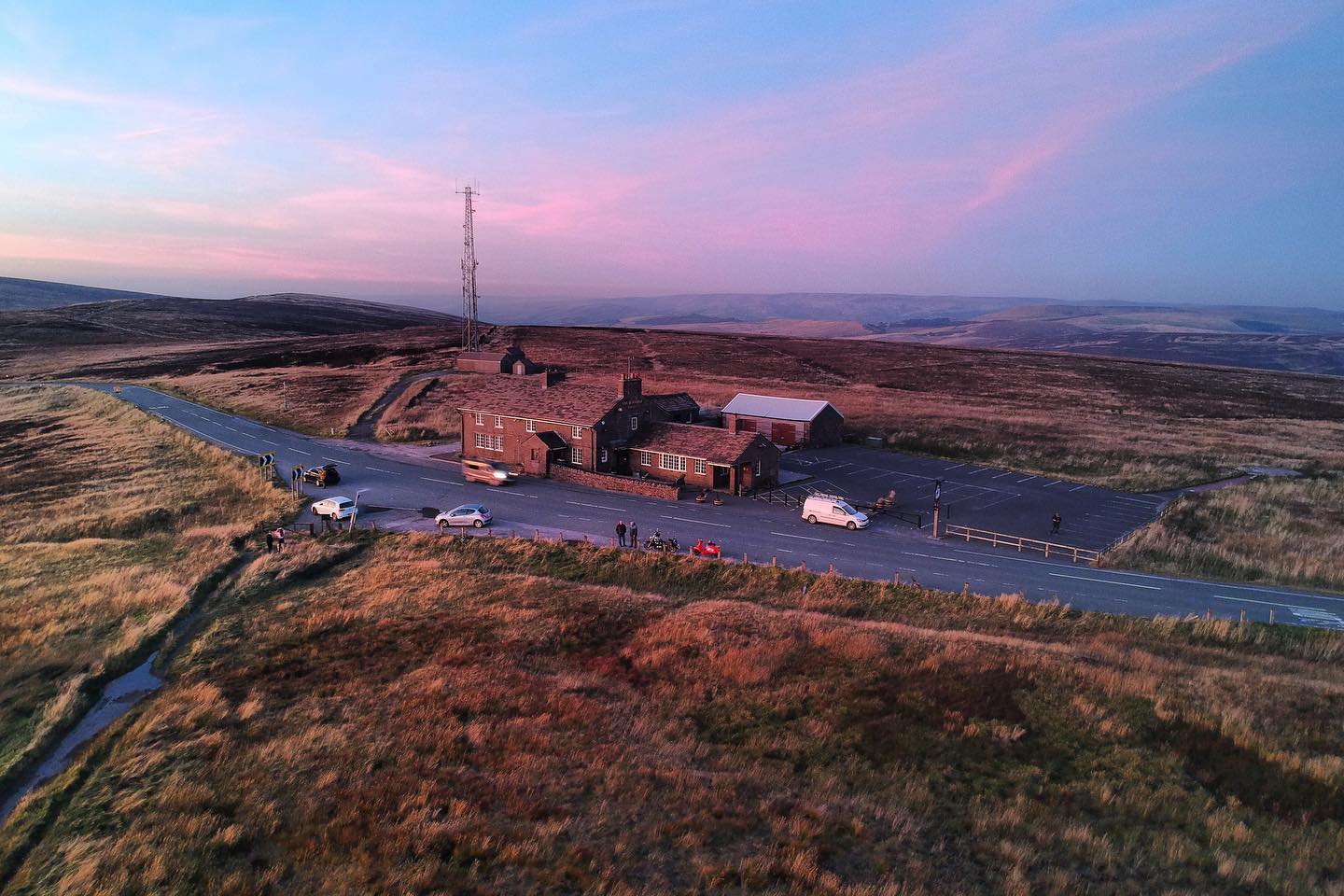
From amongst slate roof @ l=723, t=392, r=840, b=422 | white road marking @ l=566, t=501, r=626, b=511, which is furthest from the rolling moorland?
white road marking @ l=566, t=501, r=626, b=511

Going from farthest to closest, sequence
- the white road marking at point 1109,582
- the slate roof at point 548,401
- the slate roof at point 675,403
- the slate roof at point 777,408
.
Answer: the slate roof at point 777,408 → the slate roof at point 675,403 → the slate roof at point 548,401 → the white road marking at point 1109,582

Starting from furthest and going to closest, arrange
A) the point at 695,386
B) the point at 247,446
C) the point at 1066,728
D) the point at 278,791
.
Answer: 1. the point at 695,386
2. the point at 247,446
3. the point at 1066,728
4. the point at 278,791

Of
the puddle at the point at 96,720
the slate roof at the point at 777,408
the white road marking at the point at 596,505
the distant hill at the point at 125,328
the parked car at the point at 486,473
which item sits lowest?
the puddle at the point at 96,720

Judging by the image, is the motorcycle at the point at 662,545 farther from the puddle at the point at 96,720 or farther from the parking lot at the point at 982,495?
the puddle at the point at 96,720

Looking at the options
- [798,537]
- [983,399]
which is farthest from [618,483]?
[983,399]

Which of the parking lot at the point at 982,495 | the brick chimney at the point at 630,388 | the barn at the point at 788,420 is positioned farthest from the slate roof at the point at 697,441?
the barn at the point at 788,420

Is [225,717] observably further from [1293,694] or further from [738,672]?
[1293,694]

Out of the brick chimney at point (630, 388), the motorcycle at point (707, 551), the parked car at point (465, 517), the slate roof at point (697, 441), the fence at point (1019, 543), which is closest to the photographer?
the motorcycle at point (707, 551)

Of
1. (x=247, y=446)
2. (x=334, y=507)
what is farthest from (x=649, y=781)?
(x=247, y=446)
